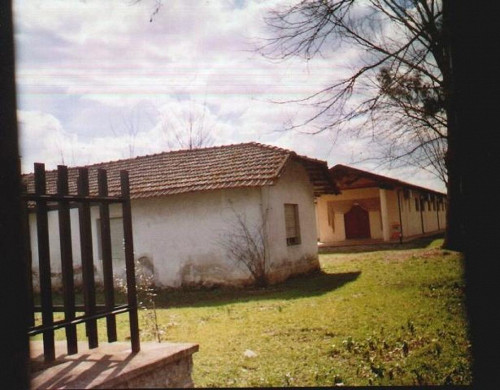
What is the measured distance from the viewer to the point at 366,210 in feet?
79.3

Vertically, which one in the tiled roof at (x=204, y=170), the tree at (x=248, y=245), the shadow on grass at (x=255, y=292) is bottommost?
the shadow on grass at (x=255, y=292)

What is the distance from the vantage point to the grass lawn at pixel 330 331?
12.9 feet

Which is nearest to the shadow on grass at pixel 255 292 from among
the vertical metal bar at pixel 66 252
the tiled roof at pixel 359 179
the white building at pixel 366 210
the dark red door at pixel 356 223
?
the vertical metal bar at pixel 66 252

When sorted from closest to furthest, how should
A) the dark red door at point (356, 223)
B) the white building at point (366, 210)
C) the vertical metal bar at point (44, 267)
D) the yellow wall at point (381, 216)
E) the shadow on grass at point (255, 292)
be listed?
the vertical metal bar at point (44, 267) → the shadow on grass at point (255, 292) → the white building at point (366, 210) → the yellow wall at point (381, 216) → the dark red door at point (356, 223)

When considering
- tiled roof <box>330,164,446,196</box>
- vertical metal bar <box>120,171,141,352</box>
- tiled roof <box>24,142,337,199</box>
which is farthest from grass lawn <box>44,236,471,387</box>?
tiled roof <box>330,164,446,196</box>

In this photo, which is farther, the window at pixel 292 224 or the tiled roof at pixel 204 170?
the window at pixel 292 224

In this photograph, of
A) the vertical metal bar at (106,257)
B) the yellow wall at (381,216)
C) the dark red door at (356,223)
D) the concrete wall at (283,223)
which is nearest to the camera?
the vertical metal bar at (106,257)

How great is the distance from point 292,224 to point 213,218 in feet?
8.85

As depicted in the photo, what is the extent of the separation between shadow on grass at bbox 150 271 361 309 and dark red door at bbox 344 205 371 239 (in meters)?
12.9

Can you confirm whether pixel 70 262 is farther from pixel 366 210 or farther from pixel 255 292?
pixel 366 210

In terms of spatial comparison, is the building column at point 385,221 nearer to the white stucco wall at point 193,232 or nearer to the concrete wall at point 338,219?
the concrete wall at point 338,219

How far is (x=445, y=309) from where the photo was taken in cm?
610

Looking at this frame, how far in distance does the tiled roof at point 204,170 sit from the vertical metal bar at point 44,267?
7.73m

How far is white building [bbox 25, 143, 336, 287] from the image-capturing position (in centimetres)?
1082
